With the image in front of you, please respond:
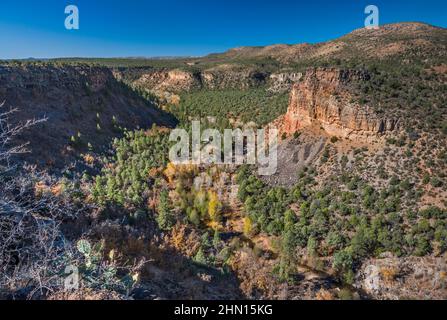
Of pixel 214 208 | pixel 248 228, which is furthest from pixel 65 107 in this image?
pixel 248 228

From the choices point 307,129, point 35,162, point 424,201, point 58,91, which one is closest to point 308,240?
point 424,201

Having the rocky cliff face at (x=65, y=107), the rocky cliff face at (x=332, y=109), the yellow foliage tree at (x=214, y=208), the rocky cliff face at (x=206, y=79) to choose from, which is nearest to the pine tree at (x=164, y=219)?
the yellow foliage tree at (x=214, y=208)

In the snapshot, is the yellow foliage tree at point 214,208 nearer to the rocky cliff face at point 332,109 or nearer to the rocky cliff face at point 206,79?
the rocky cliff face at point 332,109

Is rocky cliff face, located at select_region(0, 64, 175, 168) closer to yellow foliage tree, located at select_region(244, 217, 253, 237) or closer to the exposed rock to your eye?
yellow foliage tree, located at select_region(244, 217, 253, 237)

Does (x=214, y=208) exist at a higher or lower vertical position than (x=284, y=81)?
lower

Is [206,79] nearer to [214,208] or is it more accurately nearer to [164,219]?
[214,208]

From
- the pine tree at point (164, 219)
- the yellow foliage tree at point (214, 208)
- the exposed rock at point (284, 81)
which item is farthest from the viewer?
the exposed rock at point (284, 81)
